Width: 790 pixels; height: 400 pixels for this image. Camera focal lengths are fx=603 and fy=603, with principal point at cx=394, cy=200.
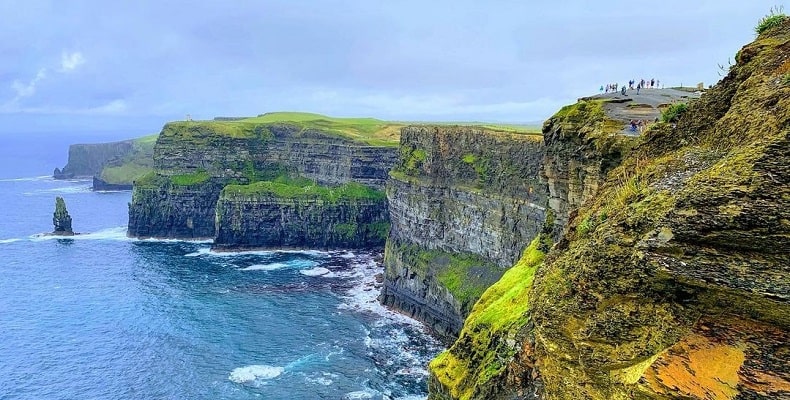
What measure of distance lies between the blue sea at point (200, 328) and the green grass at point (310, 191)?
14.3 metres

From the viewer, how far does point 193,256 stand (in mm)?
121250

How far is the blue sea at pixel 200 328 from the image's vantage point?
2388 inches

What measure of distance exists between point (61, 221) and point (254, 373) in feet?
320

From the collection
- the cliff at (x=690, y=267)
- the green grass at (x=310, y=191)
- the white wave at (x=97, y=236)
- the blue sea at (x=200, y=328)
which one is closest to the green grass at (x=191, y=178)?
the green grass at (x=310, y=191)

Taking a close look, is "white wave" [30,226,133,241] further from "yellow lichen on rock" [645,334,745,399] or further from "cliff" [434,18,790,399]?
"yellow lichen on rock" [645,334,745,399]

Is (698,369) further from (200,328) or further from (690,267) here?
(200,328)

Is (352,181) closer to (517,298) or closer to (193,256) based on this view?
(193,256)

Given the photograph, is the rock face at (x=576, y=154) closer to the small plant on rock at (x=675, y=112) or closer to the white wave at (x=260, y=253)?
the small plant on rock at (x=675, y=112)

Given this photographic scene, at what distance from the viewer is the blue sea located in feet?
199

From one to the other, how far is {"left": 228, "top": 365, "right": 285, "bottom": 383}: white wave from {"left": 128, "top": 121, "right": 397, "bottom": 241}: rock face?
67.1 m

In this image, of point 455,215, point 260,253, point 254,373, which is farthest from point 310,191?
point 254,373

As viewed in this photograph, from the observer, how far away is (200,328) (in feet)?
255

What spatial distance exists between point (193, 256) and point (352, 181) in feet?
127

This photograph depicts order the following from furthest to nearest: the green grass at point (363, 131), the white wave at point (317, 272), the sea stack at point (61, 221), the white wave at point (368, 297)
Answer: the green grass at point (363, 131)
the sea stack at point (61, 221)
the white wave at point (317, 272)
the white wave at point (368, 297)
